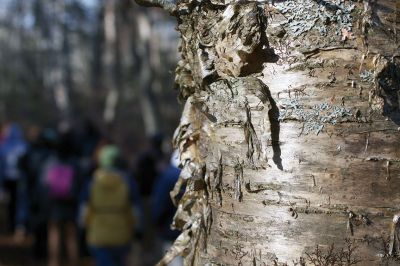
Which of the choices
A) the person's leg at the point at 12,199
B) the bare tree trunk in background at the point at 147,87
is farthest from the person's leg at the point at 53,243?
the bare tree trunk in background at the point at 147,87

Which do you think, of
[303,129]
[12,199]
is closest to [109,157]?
[303,129]

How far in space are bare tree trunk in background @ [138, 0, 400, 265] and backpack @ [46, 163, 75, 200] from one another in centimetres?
688

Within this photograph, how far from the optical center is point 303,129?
1.38 m

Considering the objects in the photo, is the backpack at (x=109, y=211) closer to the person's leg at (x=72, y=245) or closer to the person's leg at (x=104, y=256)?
the person's leg at (x=104, y=256)

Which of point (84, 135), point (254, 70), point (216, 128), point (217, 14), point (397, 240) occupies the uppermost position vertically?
point (217, 14)

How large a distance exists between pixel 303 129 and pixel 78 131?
9.94 metres

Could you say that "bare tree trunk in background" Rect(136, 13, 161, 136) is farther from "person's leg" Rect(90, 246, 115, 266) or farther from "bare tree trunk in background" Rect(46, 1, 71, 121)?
"person's leg" Rect(90, 246, 115, 266)

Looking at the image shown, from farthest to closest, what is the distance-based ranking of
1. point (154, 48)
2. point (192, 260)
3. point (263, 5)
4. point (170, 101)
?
point (170, 101), point (154, 48), point (192, 260), point (263, 5)

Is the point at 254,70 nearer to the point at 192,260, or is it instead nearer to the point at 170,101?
the point at 192,260

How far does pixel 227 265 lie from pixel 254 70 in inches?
17.5

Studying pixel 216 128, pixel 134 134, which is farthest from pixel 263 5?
pixel 134 134

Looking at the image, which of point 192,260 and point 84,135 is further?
point 84,135

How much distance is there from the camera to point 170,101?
32.5 metres

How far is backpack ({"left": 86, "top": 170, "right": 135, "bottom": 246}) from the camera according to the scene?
271 inches
